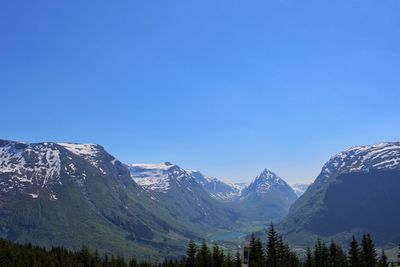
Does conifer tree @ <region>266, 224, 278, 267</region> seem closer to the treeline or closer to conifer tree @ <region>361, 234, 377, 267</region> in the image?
the treeline

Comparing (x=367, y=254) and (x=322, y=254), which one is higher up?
(x=367, y=254)

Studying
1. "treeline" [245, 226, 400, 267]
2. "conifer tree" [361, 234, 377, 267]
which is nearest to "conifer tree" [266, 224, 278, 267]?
"treeline" [245, 226, 400, 267]

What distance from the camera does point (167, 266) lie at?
18588 centimetres

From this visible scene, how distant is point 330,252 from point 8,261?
11296 cm

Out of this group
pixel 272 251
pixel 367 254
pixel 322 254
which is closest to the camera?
pixel 367 254

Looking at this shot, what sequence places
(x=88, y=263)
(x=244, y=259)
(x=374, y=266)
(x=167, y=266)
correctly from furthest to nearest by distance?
(x=88, y=263)
(x=167, y=266)
(x=374, y=266)
(x=244, y=259)

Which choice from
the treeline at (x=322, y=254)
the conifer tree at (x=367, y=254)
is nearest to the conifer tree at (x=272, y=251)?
the treeline at (x=322, y=254)

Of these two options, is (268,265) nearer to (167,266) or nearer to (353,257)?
(353,257)

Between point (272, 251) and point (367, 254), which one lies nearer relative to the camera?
point (367, 254)

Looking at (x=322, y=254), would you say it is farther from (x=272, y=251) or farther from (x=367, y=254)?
(x=272, y=251)

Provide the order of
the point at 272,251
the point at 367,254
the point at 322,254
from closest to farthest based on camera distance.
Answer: the point at 367,254
the point at 272,251
the point at 322,254

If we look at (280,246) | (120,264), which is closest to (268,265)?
(280,246)

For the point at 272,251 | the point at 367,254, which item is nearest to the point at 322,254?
the point at 367,254

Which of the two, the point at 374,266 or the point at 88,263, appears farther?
the point at 88,263
